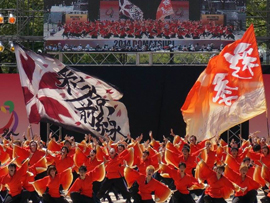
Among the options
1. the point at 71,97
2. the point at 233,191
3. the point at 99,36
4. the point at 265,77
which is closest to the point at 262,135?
the point at 265,77

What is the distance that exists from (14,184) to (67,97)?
4259mm

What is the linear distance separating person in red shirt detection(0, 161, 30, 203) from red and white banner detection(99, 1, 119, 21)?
8.16 metres

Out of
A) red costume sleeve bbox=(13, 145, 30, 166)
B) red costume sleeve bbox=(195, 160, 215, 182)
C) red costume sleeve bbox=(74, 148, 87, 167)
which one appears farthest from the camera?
red costume sleeve bbox=(13, 145, 30, 166)

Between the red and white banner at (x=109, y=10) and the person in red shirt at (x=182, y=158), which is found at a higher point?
the red and white banner at (x=109, y=10)

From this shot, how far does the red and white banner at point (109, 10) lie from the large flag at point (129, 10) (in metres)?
0.14

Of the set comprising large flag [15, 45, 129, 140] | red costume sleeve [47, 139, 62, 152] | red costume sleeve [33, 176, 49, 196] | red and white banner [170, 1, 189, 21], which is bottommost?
red costume sleeve [47, 139, 62, 152]

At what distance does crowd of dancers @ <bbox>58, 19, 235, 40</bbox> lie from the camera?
21.1m

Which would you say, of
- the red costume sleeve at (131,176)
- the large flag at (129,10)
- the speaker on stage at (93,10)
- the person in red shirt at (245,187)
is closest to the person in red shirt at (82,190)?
the red costume sleeve at (131,176)

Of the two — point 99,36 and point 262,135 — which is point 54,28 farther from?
point 262,135

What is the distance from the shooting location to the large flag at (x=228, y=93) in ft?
53.2

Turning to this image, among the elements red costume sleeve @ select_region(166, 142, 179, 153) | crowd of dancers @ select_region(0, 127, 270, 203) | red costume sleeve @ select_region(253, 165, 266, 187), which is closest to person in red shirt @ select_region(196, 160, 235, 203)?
crowd of dancers @ select_region(0, 127, 270, 203)

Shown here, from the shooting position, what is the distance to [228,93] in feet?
54.5

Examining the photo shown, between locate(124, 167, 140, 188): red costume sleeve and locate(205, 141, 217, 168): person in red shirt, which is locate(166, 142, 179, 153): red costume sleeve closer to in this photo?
locate(205, 141, 217, 168): person in red shirt

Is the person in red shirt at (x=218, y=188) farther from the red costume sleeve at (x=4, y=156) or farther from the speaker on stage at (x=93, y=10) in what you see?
the speaker on stage at (x=93, y=10)
